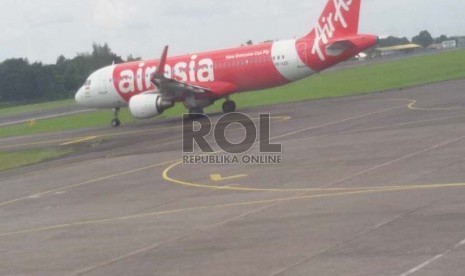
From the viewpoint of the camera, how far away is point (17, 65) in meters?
123

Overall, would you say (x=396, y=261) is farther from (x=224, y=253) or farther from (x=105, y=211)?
(x=105, y=211)

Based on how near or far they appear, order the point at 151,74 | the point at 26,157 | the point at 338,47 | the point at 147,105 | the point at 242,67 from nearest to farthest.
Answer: the point at 26,157, the point at 338,47, the point at 147,105, the point at 242,67, the point at 151,74

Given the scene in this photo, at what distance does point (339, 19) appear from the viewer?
4625cm

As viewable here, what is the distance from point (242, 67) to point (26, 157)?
13.0m

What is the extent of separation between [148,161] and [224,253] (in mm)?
16654

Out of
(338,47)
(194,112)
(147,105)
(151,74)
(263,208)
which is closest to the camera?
(263,208)

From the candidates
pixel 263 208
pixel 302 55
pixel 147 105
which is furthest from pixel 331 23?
pixel 263 208

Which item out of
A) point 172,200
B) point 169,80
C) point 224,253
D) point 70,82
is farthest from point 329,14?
point 70,82

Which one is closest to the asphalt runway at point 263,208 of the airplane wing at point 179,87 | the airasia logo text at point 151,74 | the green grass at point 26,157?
the green grass at point 26,157

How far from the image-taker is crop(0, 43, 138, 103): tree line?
119 meters

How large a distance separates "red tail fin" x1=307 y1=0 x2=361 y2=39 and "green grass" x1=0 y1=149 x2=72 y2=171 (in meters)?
14.8

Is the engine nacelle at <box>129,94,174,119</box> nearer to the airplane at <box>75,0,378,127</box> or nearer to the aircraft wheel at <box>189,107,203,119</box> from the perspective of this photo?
the airplane at <box>75,0,378,127</box>

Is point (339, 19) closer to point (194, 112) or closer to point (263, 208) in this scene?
point (194, 112)

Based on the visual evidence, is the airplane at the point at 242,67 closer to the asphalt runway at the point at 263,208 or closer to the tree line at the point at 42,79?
the asphalt runway at the point at 263,208
